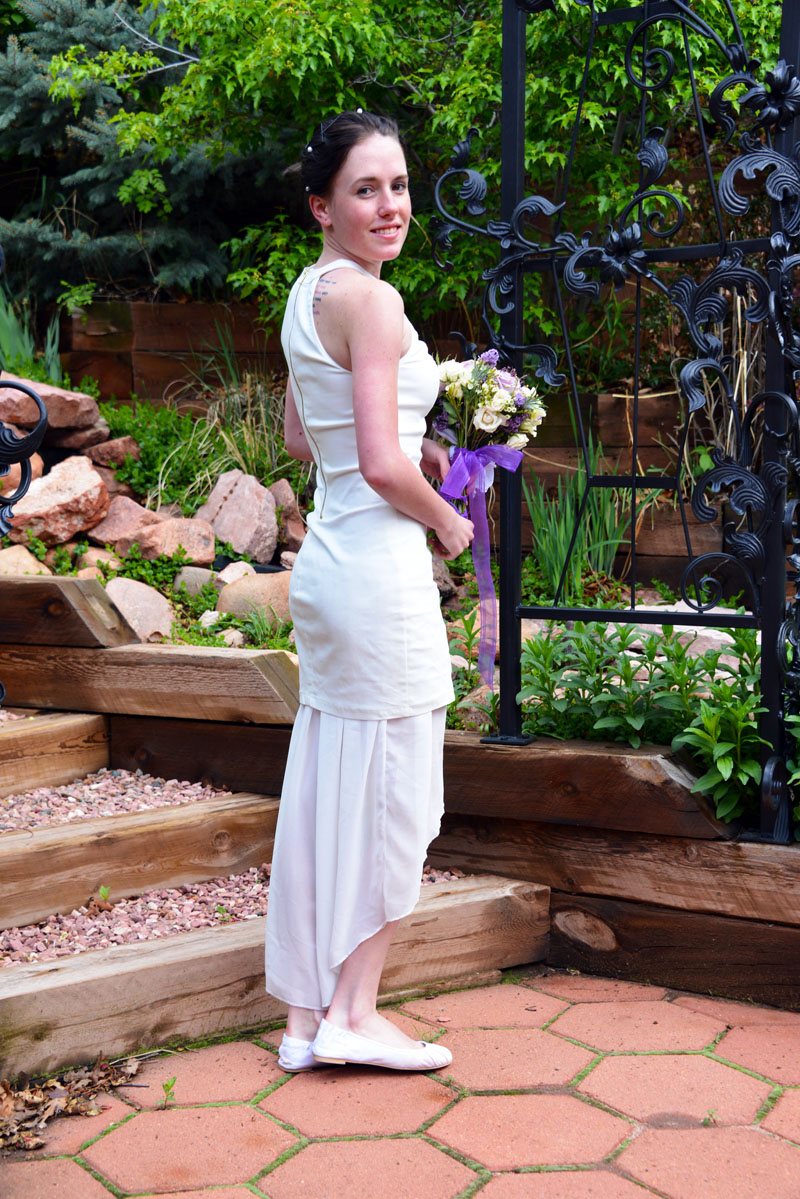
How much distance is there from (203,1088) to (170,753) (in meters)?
1.35

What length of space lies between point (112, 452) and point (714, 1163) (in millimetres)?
4399

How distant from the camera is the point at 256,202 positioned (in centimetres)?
686

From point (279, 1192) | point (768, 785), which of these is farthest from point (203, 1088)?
point (768, 785)

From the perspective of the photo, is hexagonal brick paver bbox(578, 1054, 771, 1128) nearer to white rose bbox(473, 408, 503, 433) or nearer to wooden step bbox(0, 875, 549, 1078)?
wooden step bbox(0, 875, 549, 1078)

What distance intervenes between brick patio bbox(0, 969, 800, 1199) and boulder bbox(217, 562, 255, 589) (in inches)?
106

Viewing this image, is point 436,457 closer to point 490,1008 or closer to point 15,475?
point 490,1008

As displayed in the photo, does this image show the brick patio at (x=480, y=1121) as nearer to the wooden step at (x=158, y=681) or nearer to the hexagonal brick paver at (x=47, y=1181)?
the hexagonal brick paver at (x=47, y=1181)

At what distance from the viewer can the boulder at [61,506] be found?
4.66 meters

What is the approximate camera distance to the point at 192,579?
486 centimetres

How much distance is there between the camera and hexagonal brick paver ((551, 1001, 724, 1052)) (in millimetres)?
2355

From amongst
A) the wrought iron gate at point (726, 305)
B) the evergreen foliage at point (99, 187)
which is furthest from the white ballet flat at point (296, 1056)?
the evergreen foliage at point (99, 187)

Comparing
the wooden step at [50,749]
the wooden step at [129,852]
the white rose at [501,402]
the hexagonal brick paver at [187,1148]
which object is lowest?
the hexagonal brick paver at [187,1148]

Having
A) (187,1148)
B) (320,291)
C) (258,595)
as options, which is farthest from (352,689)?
(258,595)

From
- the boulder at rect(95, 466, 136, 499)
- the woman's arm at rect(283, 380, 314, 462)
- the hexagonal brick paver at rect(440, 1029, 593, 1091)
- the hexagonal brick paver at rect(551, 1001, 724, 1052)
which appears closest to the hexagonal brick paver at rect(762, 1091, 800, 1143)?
the hexagonal brick paver at rect(551, 1001, 724, 1052)
